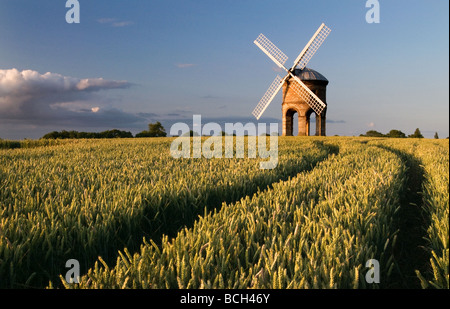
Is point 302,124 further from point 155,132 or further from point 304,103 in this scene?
point 155,132

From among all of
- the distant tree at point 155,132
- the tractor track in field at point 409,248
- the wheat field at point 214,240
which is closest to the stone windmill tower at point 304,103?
the distant tree at point 155,132

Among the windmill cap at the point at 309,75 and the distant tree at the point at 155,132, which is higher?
the windmill cap at the point at 309,75

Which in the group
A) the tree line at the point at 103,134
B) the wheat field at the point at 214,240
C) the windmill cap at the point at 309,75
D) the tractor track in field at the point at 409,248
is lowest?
the tractor track in field at the point at 409,248

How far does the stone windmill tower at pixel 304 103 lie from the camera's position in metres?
32.8

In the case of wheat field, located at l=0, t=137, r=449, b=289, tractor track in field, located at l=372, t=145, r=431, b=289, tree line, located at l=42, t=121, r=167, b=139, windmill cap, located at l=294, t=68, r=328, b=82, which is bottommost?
tractor track in field, located at l=372, t=145, r=431, b=289

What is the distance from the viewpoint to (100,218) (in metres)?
2.80

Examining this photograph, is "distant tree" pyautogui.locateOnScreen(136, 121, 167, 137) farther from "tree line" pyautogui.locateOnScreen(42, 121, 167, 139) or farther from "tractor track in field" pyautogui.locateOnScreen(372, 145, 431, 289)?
"tractor track in field" pyautogui.locateOnScreen(372, 145, 431, 289)

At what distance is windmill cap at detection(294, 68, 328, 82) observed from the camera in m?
32.9

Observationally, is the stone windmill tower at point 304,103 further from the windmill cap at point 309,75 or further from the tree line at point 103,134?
the tree line at point 103,134

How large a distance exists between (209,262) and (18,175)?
4.95 meters

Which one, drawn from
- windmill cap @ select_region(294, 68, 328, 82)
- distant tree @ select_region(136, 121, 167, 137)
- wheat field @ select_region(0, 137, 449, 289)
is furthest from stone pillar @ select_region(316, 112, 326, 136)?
wheat field @ select_region(0, 137, 449, 289)

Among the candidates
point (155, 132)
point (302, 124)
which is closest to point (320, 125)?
point (302, 124)
